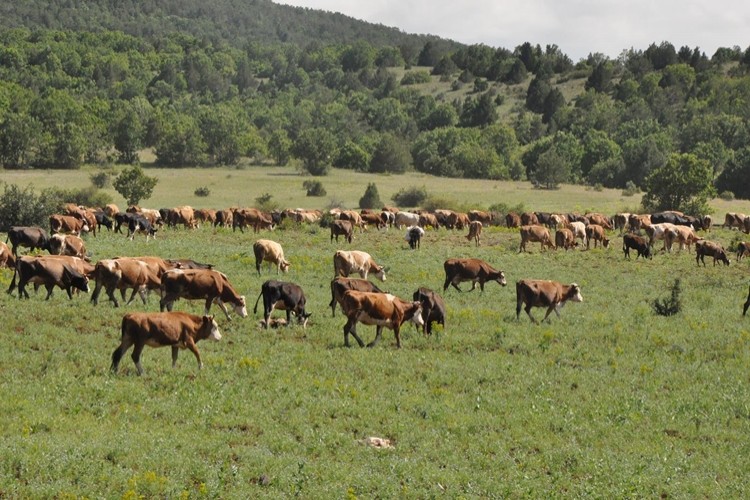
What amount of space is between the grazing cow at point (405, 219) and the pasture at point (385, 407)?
2859cm

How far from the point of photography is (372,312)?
19375mm

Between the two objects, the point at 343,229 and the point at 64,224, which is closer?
the point at 64,224

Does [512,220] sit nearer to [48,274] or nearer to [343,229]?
[343,229]

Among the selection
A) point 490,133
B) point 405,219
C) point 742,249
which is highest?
point 490,133

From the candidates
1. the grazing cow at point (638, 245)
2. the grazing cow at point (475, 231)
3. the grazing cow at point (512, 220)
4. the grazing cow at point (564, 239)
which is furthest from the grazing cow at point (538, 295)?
the grazing cow at point (512, 220)

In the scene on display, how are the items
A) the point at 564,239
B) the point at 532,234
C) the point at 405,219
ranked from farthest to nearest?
the point at 405,219 < the point at 564,239 < the point at 532,234

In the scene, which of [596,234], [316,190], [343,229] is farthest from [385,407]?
[316,190]

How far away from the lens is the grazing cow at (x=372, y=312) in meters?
19.2

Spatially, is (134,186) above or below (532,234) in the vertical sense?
below

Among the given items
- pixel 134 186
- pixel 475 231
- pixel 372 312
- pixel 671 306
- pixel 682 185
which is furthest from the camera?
pixel 134 186

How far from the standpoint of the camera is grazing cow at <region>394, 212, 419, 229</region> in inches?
2144

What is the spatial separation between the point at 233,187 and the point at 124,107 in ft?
Answer: 198

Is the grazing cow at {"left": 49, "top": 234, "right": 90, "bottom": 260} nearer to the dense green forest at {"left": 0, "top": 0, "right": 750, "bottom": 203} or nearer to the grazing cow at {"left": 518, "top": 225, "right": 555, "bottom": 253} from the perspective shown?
the grazing cow at {"left": 518, "top": 225, "right": 555, "bottom": 253}

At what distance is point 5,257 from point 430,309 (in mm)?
13418
